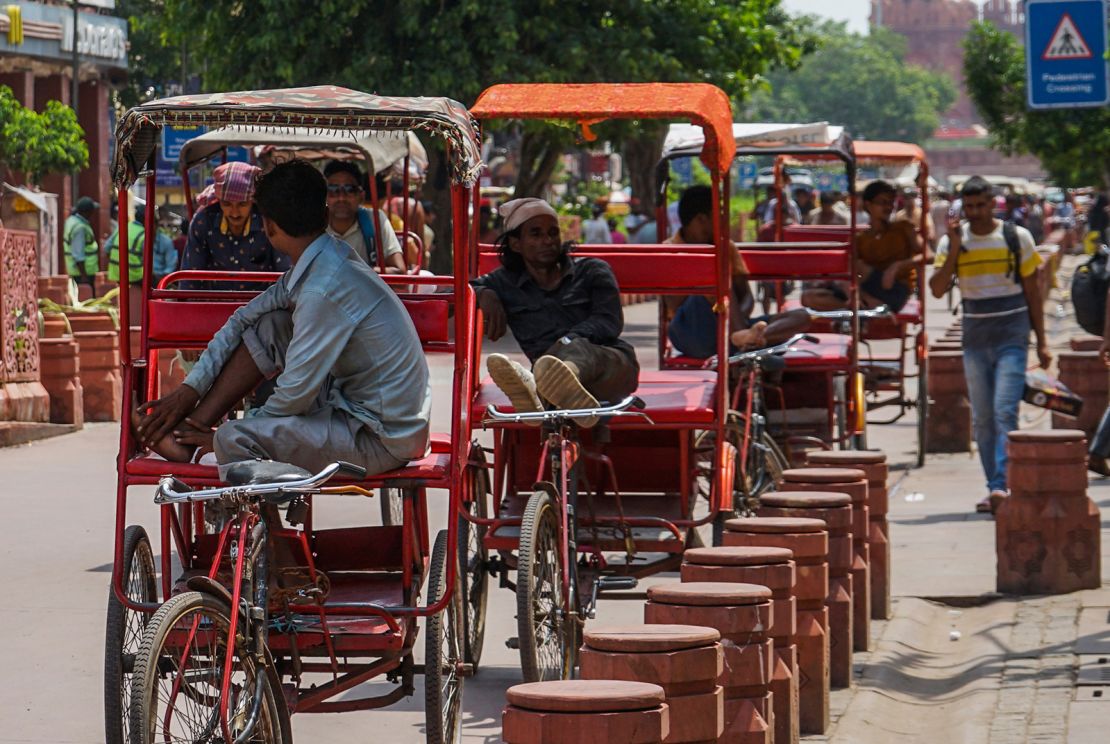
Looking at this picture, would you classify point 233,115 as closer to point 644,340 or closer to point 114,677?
point 114,677

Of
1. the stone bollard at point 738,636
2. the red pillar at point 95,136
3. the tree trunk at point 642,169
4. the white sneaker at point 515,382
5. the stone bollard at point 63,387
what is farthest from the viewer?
the red pillar at point 95,136

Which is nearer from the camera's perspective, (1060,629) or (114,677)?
(114,677)

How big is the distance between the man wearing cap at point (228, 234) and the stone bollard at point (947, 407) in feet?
26.6

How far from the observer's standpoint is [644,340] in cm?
2609

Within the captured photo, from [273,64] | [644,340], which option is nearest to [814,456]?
[273,64]

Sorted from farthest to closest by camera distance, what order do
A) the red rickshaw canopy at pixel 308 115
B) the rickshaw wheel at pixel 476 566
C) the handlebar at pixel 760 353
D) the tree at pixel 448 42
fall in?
1. the tree at pixel 448 42
2. the handlebar at pixel 760 353
3. the rickshaw wheel at pixel 476 566
4. the red rickshaw canopy at pixel 308 115

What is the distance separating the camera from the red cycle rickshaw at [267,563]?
4762 millimetres

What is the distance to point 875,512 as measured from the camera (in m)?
8.80

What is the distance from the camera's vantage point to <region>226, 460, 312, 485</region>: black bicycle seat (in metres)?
4.94

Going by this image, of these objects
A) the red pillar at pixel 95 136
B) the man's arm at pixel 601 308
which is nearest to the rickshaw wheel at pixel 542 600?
the man's arm at pixel 601 308

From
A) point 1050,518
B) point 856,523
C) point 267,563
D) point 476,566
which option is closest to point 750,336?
point 1050,518

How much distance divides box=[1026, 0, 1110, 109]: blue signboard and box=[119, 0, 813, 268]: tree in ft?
32.8

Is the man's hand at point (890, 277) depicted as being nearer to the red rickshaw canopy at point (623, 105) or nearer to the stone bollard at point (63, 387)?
the red rickshaw canopy at point (623, 105)

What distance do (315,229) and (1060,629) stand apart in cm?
436
